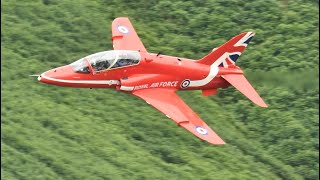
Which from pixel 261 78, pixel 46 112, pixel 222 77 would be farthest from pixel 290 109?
pixel 46 112

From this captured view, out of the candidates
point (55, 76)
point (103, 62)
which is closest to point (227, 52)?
point (103, 62)

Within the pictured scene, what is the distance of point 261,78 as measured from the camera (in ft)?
124

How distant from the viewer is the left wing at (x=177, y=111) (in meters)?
31.0

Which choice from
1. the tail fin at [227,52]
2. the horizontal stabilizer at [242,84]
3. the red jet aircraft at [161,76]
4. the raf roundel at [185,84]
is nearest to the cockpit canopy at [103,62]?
the red jet aircraft at [161,76]

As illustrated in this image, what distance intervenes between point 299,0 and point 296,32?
2541mm

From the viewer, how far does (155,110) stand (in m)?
35.3

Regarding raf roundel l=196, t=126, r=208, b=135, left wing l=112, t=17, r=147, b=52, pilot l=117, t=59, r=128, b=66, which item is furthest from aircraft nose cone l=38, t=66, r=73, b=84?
raf roundel l=196, t=126, r=208, b=135

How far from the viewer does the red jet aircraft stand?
31.9 metres

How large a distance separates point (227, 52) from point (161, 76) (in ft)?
10.3

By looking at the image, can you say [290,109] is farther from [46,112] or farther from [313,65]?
[46,112]

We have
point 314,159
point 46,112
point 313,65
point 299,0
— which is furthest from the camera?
point 299,0

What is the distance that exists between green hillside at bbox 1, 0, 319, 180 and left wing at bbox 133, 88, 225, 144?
2.09 meters

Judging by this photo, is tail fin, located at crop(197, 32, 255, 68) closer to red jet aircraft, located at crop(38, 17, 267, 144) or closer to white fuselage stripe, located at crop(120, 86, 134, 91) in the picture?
red jet aircraft, located at crop(38, 17, 267, 144)

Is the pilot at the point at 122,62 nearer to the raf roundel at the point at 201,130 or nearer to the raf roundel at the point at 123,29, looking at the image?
the raf roundel at the point at 123,29
